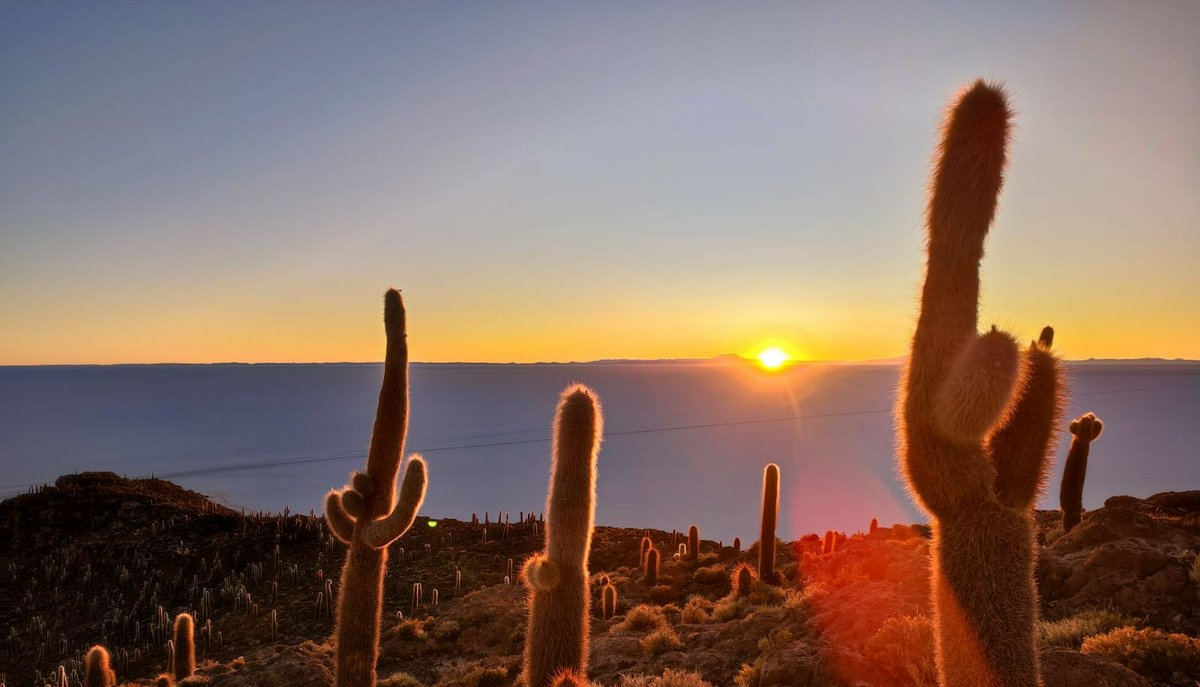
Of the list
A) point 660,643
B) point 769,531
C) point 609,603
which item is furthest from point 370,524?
point 769,531

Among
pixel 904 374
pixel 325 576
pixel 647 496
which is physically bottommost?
pixel 647 496

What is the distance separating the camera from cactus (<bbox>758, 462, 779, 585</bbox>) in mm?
18750

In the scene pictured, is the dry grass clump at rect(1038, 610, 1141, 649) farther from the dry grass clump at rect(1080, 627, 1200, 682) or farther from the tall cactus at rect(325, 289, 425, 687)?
the tall cactus at rect(325, 289, 425, 687)

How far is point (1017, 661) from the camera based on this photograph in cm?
452

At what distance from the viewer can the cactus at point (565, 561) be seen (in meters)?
7.68

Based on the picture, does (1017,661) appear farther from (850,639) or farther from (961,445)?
(850,639)

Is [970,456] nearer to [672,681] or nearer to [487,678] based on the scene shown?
[672,681]

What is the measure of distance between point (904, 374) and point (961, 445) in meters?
0.62

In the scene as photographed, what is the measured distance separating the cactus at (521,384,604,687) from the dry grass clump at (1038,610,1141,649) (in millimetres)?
6060

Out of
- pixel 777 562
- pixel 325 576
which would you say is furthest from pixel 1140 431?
pixel 325 576

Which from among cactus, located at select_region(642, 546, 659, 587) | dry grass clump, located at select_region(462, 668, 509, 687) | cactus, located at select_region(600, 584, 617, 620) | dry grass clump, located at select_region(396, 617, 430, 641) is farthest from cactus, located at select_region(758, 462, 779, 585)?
dry grass clump, located at select_region(396, 617, 430, 641)

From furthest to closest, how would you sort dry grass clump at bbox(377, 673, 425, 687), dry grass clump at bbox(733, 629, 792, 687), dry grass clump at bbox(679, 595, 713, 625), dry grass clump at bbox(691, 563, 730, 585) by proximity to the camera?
dry grass clump at bbox(691, 563, 730, 585) → dry grass clump at bbox(679, 595, 713, 625) → dry grass clump at bbox(377, 673, 425, 687) → dry grass clump at bbox(733, 629, 792, 687)

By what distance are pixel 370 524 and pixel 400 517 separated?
0.57m

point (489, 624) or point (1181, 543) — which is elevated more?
point (1181, 543)
